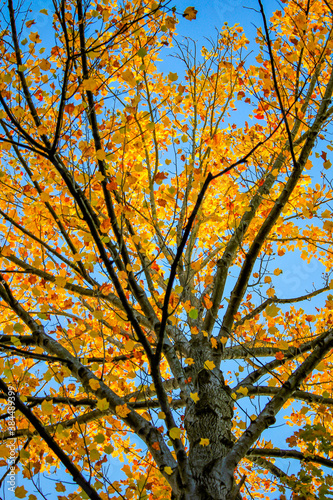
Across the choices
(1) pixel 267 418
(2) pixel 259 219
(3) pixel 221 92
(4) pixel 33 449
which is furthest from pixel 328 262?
(4) pixel 33 449

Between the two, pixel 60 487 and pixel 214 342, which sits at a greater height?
pixel 214 342

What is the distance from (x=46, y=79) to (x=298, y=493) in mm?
4021

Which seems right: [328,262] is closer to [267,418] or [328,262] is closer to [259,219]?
[259,219]

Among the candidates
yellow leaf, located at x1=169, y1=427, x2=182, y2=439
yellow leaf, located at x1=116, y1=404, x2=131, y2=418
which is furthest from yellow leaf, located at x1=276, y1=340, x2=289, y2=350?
yellow leaf, located at x1=116, y1=404, x2=131, y2=418

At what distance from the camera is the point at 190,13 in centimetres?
226

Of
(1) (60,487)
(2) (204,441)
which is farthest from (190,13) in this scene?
(1) (60,487)

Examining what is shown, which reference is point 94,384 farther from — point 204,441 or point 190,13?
point 190,13

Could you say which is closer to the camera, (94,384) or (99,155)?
(99,155)

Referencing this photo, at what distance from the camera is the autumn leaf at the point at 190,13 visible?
7.38 feet

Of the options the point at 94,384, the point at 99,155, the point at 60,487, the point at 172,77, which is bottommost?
the point at 60,487

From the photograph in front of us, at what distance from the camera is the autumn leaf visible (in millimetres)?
2248

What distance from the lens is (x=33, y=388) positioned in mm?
3850

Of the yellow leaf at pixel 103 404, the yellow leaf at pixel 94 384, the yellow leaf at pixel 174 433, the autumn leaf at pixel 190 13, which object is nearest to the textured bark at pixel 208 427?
the yellow leaf at pixel 174 433

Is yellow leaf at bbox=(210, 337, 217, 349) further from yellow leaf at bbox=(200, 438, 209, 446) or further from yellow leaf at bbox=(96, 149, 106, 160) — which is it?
yellow leaf at bbox=(96, 149, 106, 160)
